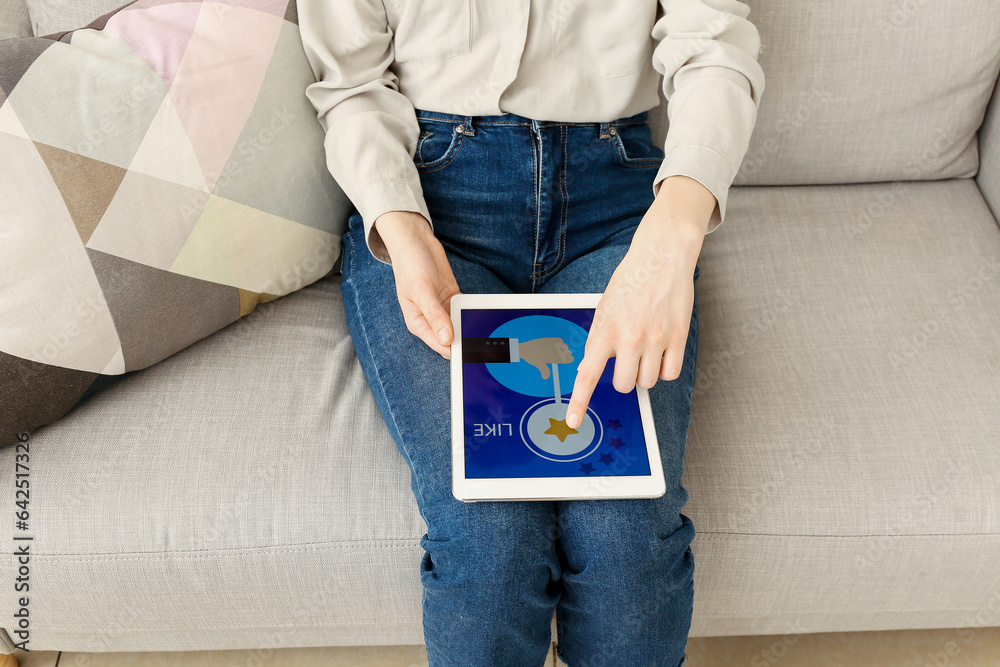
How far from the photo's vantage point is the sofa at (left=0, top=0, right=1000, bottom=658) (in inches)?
29.8

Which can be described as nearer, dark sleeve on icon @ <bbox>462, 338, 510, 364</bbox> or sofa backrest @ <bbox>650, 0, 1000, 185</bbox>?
dark sleeve on icon @ <bbox>462, 338, 510, 364</bbox>

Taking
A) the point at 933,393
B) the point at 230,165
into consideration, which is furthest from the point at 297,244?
the point at 933,393

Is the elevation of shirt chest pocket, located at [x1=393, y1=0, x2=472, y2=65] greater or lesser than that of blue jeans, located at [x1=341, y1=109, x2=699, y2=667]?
greater

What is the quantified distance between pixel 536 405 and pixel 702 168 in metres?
0.33

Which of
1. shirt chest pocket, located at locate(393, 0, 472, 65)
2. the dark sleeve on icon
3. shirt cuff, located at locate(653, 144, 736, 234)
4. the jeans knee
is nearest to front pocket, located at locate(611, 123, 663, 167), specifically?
shirt cuff, located at locate(653, 144, 736, 234)

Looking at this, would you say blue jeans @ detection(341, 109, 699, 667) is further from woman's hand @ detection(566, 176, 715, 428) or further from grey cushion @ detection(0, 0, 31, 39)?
grey cushion @ detection(0, 0, 31, 39)

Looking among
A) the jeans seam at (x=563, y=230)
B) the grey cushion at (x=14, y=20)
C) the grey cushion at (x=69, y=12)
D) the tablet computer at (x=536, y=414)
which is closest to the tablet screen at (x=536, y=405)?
the tablet computer at (x=536, y=414)

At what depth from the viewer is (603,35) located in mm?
839

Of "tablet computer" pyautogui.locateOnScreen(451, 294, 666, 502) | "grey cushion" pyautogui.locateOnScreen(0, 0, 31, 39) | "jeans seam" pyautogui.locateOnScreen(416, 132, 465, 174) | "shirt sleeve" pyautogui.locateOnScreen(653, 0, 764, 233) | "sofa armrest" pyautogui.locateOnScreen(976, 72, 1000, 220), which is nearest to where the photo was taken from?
"tablet computer" pyautogui.locateOnScreen(451, 294, 666, 502)

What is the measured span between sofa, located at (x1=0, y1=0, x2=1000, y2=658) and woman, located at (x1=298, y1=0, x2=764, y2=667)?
9 centimetres

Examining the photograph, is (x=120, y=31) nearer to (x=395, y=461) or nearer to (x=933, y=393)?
(x=395, y=461)

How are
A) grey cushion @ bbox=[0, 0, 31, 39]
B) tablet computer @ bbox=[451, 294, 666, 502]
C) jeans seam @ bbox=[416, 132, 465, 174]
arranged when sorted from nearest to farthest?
tablet computer @ bbox=[451, 294, 666, 502], jeans seam @ bbox=[416, 132, 465, 174], grey cushion @ bbox=[0, 0, 31, 39]

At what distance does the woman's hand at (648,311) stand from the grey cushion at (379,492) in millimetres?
201

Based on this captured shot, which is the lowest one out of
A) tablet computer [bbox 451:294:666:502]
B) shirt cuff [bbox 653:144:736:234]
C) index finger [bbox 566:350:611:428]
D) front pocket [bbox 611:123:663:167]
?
tablet computer [bbox 451:294:666:502]
